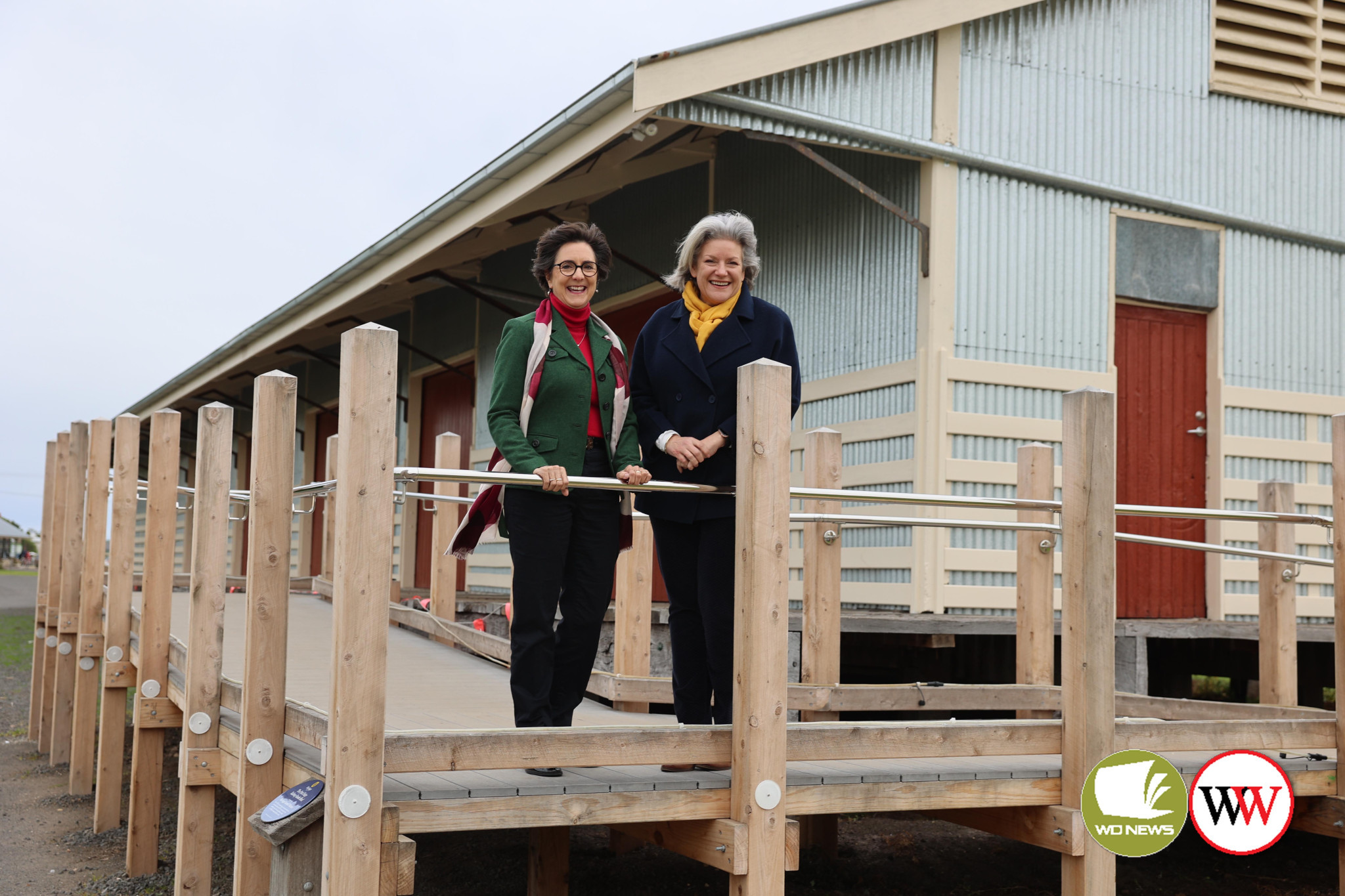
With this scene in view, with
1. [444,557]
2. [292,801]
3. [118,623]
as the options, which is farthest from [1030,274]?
[118,623]

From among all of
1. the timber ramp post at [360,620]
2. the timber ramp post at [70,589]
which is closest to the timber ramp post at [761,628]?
the timber ramp post at [360,620]

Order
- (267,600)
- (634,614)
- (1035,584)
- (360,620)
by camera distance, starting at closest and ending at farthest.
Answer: (360,620) → (267,600) → (1035,584) → (634,614)

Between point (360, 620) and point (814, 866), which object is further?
point (814, 866)

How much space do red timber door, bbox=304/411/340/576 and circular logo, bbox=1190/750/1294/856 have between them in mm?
Answer: 14487

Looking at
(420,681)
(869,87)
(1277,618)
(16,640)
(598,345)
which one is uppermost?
(869,87)

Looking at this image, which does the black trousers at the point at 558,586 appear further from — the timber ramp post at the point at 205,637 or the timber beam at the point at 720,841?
the timber ramp post at the point at 205,637

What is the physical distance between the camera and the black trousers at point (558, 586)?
3801 mm

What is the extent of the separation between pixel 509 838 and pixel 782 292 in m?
4.09

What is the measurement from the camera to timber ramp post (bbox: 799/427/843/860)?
525 centimetres

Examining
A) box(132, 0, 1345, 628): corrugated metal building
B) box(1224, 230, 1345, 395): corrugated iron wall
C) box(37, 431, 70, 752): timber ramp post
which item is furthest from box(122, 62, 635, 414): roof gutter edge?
box(1224, 230, 1345, 395): corrugated iron wall

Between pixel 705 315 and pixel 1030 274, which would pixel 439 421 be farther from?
pixel 705 315

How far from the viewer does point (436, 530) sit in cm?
795

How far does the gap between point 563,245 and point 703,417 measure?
0.69m

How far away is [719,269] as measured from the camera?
396 centimetres
